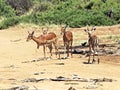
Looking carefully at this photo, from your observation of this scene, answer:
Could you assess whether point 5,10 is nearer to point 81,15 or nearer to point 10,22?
point 10,22

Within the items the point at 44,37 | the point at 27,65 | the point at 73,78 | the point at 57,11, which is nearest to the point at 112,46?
the point at 44,37

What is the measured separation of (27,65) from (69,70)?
255 cm

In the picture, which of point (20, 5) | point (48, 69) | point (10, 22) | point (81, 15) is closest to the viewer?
point (48, 69)

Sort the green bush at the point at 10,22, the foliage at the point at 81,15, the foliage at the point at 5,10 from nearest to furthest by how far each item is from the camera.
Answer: the foliage at the point at 81,15, the green bush at the point at 10,22, the foliage at the point at 5,10

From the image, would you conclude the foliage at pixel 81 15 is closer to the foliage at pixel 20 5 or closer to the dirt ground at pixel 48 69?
the foliage at pixel 20 5

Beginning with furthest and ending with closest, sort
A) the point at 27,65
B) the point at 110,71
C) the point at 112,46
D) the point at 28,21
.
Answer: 1. the point at 28,21
2. the point at 112,46
3. the point at 27,65
4. the point at 110,71

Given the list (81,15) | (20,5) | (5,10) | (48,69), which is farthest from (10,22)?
(48,69)

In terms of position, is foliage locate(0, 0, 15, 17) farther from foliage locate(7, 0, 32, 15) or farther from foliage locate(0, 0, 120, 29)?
foliage locate(0, 0, 120, 29)

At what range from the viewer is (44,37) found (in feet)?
72.3

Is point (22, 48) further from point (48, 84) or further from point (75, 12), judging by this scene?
point (75, 12)

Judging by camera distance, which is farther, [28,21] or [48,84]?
[28,21]

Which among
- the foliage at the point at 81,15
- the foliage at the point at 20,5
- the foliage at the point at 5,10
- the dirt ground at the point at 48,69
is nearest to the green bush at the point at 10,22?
the foliage at the point at 81,15

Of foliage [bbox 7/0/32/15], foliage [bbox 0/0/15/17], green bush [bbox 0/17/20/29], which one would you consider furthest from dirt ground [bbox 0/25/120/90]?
foliage [bbox 7/0/32/15]

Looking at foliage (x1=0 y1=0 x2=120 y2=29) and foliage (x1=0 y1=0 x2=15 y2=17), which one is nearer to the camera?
foliage (x1=0 y1=0 x2=120 y2=29)
